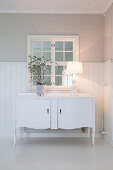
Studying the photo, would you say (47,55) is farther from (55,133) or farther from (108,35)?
(55,133)

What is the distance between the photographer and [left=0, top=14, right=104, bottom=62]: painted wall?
3.62 m

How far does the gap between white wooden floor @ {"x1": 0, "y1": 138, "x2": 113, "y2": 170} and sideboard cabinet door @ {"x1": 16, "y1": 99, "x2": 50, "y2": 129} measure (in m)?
0.42

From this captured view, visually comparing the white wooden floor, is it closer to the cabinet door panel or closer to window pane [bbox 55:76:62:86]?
the cabinet door panel

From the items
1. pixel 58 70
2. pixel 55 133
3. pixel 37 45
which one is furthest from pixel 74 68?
pixel 55 133

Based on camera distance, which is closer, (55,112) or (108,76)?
(55,112)

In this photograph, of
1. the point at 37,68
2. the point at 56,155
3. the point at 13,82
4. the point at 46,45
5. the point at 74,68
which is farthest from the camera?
the point at 46,45

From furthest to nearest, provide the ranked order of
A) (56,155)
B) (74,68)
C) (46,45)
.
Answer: (46,45) < (74,68) < (56,155)

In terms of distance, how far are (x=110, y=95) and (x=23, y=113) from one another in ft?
5.26

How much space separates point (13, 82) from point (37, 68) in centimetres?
59

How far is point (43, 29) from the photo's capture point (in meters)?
3.62

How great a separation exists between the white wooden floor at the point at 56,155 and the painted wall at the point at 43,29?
1664mm

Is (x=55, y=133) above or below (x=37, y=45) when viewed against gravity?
below

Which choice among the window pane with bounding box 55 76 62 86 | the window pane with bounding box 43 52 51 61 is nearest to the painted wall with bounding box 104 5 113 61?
the window pane with bounding box 55 76 62 86
